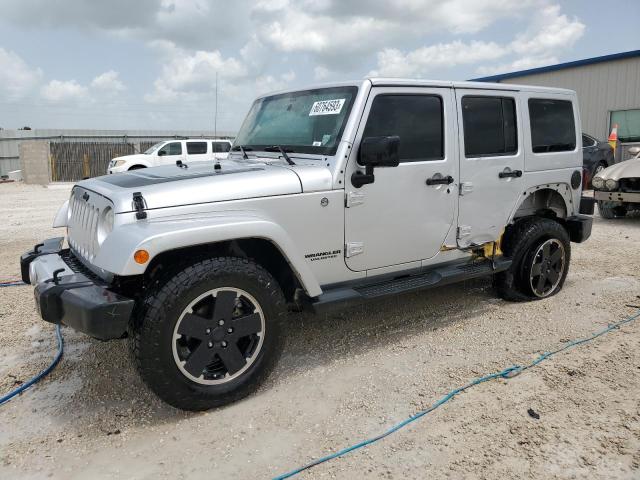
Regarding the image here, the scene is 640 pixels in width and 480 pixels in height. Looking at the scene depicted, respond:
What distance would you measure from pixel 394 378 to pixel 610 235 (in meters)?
6.60

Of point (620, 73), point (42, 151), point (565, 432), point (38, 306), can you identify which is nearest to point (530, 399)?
point (565, 432)

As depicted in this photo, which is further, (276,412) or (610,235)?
(610,235)

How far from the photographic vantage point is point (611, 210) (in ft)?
32.7

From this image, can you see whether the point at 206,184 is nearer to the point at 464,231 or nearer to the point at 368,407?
the point at 368,407

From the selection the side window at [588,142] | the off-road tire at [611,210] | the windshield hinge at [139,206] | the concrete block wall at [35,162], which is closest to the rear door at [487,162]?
the windshield hinge at [139,206]

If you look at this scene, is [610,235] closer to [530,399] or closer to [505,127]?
[505,127]

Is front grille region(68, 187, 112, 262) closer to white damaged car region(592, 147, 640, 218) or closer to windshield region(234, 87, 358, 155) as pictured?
windshield region(234, 87, 358, 155)

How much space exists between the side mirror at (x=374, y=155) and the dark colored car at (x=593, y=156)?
11.5 meters

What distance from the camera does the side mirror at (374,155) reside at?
129 inches

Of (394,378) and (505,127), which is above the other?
(505,127)

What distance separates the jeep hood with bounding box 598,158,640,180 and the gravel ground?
5.21 m

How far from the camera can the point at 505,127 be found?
4473 mm

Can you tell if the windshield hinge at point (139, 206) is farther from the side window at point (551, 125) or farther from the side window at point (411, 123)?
the side window at point (551, 125)

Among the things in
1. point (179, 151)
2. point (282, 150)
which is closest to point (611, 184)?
point (282, 150)
